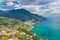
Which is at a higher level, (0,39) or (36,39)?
(36,39)

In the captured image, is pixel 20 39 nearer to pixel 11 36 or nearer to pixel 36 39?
pixel 11 36

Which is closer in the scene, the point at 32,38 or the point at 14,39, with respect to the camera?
the point at 14,39

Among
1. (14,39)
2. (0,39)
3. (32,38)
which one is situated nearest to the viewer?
(0,39)

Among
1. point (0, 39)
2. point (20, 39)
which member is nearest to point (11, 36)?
→ point (20, 39)

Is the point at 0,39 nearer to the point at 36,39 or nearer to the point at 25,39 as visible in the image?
the point at 25,39

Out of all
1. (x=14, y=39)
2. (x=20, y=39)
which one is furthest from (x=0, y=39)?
(x=20, y=39)

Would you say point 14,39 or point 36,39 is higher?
point 36,39

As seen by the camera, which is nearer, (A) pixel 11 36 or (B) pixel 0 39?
(B) pixel 0 39

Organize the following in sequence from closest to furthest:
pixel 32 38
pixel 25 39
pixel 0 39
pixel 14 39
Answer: pixel 0 39 < pixel 14 39 < pixel 25 39 < pixel 32 38

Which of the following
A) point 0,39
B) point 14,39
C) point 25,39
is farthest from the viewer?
point 25,39
